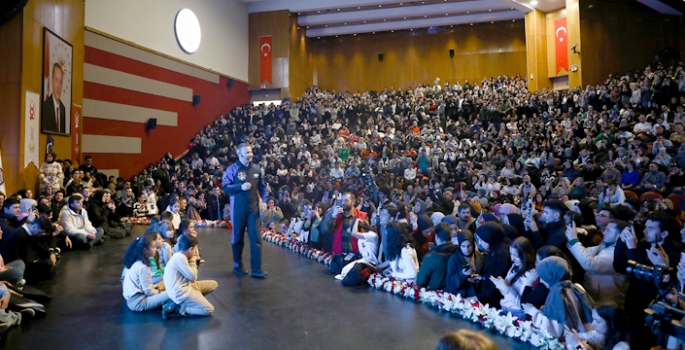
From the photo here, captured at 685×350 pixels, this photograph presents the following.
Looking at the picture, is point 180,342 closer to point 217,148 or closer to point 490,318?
point 490,318

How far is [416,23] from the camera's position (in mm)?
25594

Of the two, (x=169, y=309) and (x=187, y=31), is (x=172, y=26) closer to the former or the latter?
(x=187, y=31)

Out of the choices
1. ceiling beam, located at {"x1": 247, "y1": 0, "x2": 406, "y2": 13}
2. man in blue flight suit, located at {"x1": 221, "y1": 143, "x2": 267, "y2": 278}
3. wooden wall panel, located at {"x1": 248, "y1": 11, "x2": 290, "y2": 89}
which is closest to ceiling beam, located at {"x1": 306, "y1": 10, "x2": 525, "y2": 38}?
ceiling beam, located at {"x1": 247, "y1": 0, "x2": 406, "y2": 13}

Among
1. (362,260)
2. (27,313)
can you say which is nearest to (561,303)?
(362,260)

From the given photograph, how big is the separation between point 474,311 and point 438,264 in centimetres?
78

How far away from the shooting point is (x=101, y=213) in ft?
31.0

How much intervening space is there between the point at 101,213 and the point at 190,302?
6.31 meters

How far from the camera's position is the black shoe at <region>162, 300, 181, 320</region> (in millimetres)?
4176

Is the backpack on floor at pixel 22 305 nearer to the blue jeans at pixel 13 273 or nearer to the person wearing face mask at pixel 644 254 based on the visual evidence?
the blue jeans at pixel 13 273

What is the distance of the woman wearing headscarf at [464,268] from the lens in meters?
4.44

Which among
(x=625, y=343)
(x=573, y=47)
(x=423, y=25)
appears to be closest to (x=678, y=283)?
(x=625, y=343)

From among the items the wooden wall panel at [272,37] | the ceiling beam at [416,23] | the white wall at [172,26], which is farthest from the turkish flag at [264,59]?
the ceiling beam at [416,23]

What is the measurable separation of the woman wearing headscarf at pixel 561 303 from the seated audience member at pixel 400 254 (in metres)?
1.75

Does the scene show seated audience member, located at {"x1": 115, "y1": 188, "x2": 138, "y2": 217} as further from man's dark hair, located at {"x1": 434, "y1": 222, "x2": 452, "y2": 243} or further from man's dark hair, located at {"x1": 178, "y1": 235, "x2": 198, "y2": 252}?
man's dark hair, located at {"x1": 434, "y1": 222, "x2": 452, "y2": 243}
